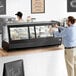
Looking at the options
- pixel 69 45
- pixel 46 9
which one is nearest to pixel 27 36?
pixel 69 45

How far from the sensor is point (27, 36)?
2.65 meters

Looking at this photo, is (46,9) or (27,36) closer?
(27,36)

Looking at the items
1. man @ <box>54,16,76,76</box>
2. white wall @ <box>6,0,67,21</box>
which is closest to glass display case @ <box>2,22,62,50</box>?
man @ <box>54,16,76,76</box>

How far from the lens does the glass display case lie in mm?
2539

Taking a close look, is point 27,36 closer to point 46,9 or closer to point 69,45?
point 69,45

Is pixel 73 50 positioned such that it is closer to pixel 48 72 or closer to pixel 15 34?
pixel 48 72

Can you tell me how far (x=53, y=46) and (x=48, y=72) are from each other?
461 millimetres

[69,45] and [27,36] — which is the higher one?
[27,36]

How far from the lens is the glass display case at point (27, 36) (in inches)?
100.0

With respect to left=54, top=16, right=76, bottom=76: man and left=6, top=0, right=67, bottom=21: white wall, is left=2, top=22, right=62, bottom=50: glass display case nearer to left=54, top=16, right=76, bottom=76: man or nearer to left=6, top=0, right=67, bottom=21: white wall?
left=54, top=16, right=76, bottom=76: man

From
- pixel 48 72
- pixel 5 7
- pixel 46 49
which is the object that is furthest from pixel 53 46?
pixel 5 7

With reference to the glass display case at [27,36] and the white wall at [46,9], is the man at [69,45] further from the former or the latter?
the white wall at [46,9]

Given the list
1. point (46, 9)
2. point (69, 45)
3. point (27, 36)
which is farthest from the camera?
point (46, 9)

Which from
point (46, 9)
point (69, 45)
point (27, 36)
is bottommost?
point (69, 45)
